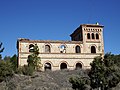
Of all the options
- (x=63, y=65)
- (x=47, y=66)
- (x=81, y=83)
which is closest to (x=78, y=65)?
(x=63, y=65)

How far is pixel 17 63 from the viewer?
53.2 metres

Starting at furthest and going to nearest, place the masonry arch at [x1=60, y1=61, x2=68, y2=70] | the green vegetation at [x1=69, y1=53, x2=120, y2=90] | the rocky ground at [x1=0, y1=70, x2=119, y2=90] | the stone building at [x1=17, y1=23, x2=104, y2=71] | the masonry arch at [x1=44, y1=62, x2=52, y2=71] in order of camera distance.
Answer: the masonry arch at [x1=60, y1=61, x2=68, y2=70], the masonry arch at [x1=44, y1=62, x2=52, y2=71], the stone building at [x1=17, y1=23, x2=104, y2=71], the rocky ground at [x1=0, y1=70, x2=119, y2=90], the green vegetation at [x1=69, y1=53, x2=120, y2=90]

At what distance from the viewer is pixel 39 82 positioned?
4172 cm

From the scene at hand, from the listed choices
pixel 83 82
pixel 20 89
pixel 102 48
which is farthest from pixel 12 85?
pixel 102 48

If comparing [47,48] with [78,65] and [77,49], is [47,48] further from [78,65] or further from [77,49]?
[78,65]

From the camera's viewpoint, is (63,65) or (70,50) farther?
(63,65)

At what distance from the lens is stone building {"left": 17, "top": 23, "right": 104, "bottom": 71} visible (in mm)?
52594

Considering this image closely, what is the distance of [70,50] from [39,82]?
14.4m

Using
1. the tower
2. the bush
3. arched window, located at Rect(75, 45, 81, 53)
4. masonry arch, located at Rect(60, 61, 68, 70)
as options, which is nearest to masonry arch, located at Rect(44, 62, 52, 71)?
masonry arch, located at Rect(60, 61, 68, 70)

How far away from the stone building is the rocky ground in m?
5.99

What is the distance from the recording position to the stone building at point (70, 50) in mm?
52594

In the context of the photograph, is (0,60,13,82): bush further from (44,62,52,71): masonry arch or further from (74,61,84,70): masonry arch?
(74,61,84,70): masonry arch

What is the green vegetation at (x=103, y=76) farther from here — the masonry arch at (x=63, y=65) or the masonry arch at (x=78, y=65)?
the masonry arch at (x=78, y=65)

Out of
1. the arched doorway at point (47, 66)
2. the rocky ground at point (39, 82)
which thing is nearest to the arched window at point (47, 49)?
the arched doorway at point (47, 66)
